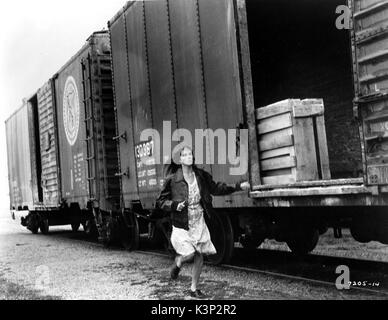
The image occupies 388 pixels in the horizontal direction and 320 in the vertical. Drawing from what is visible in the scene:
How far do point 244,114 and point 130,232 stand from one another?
5.37 metres

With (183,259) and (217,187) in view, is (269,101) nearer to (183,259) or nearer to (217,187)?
(217,187)

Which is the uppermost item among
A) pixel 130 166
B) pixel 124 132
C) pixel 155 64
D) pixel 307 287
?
pixel 155 64

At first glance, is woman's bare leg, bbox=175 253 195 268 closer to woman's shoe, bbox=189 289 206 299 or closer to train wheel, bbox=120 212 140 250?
woman's shoe, bbox=189 289 206 299

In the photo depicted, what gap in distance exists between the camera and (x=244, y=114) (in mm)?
6156

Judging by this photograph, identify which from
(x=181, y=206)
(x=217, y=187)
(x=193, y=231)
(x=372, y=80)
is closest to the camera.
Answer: (x=372, y=80)

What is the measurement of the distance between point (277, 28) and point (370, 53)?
3337 mm

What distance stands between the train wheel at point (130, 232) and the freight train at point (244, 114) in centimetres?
3

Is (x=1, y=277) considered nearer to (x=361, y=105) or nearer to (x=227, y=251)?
(x=227, y=251)

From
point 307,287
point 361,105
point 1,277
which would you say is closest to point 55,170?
point 1,277

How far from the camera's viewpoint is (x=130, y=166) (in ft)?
31.1

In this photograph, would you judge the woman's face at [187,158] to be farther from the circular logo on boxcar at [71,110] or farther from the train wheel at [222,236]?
the circular logo on boxcar at [71,110]

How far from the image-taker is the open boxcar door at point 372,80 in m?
4.32

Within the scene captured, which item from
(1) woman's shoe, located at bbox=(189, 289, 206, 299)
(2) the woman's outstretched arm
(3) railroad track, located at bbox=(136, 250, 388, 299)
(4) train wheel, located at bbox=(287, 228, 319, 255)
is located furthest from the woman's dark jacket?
(4) train wheel, located at bbox=(287, 228, 319, 255)

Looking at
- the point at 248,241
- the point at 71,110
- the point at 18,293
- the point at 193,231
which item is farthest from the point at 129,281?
the point at 71,110
